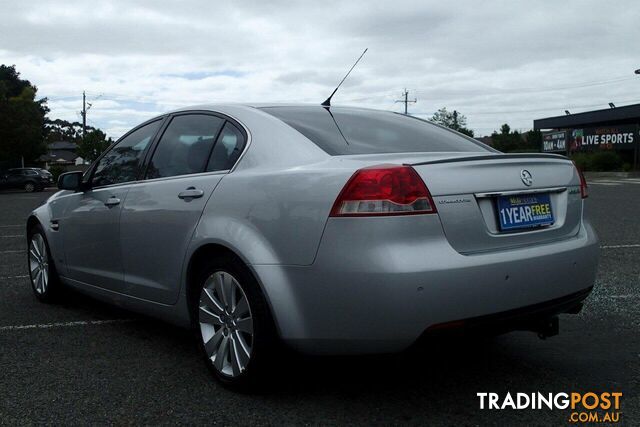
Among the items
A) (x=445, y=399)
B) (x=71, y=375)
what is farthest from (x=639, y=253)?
(x=71, y=375)

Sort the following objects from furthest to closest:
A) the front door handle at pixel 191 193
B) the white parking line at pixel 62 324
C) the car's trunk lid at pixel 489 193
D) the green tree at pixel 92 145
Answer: the green tree at pixel 92 145 < the white parking line at pixel 62 324 < the front door handle at pixel 191 193 < the car's trunk lid at pixel 489 193

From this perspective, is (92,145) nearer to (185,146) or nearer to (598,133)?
(598,133)

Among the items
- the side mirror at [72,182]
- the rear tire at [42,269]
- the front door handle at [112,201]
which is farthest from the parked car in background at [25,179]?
the front door handle at [112,201]

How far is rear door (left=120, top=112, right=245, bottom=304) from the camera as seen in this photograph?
3.54 m

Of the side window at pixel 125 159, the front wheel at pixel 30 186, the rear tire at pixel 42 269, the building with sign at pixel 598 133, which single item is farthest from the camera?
the building with sign at pixel 598 133

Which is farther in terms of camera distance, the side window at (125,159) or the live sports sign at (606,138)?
the live sports sign at (606,138)

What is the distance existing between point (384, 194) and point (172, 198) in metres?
1.45

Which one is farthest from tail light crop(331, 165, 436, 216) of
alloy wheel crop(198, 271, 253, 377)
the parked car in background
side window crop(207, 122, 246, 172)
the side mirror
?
the parked car in background

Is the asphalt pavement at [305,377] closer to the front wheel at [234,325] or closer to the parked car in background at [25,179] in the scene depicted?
the front wheel at [234,325]

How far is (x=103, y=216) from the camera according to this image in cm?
436

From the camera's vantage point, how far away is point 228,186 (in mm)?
3336

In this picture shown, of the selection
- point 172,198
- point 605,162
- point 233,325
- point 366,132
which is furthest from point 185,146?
point 605,162

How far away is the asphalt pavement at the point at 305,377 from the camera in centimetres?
298

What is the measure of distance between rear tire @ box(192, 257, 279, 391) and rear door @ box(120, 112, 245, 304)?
1.00ft
